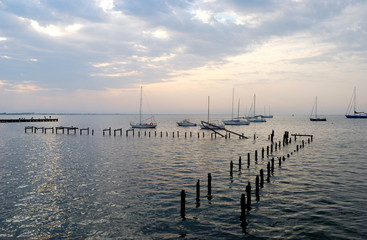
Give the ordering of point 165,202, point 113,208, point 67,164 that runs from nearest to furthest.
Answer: point 113,208 → point 165,202 → point 67,164

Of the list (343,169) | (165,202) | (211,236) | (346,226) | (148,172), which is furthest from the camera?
(343,169)

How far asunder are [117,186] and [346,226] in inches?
645

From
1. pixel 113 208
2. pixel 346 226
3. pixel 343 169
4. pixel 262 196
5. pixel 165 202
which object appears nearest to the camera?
pixel 346 226

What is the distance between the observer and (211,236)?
46.2ft

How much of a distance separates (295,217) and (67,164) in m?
26.8

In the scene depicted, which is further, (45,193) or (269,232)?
(45,193)

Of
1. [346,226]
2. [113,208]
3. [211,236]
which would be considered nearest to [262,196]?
[346,226]

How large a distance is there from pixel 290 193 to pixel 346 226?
6.03 meters

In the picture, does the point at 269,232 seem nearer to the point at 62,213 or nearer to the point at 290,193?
the point at 290,193

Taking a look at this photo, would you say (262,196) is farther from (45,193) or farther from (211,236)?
(45,193)

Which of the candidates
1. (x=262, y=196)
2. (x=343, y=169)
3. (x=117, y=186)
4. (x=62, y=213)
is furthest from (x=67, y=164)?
(x=343, y=169)

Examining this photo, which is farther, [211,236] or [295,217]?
[295,217]

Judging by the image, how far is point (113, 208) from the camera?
17828mm

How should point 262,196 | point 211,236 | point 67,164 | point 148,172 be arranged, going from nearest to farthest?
point 211,236, point 262,196, point 148,172, point 67,164
